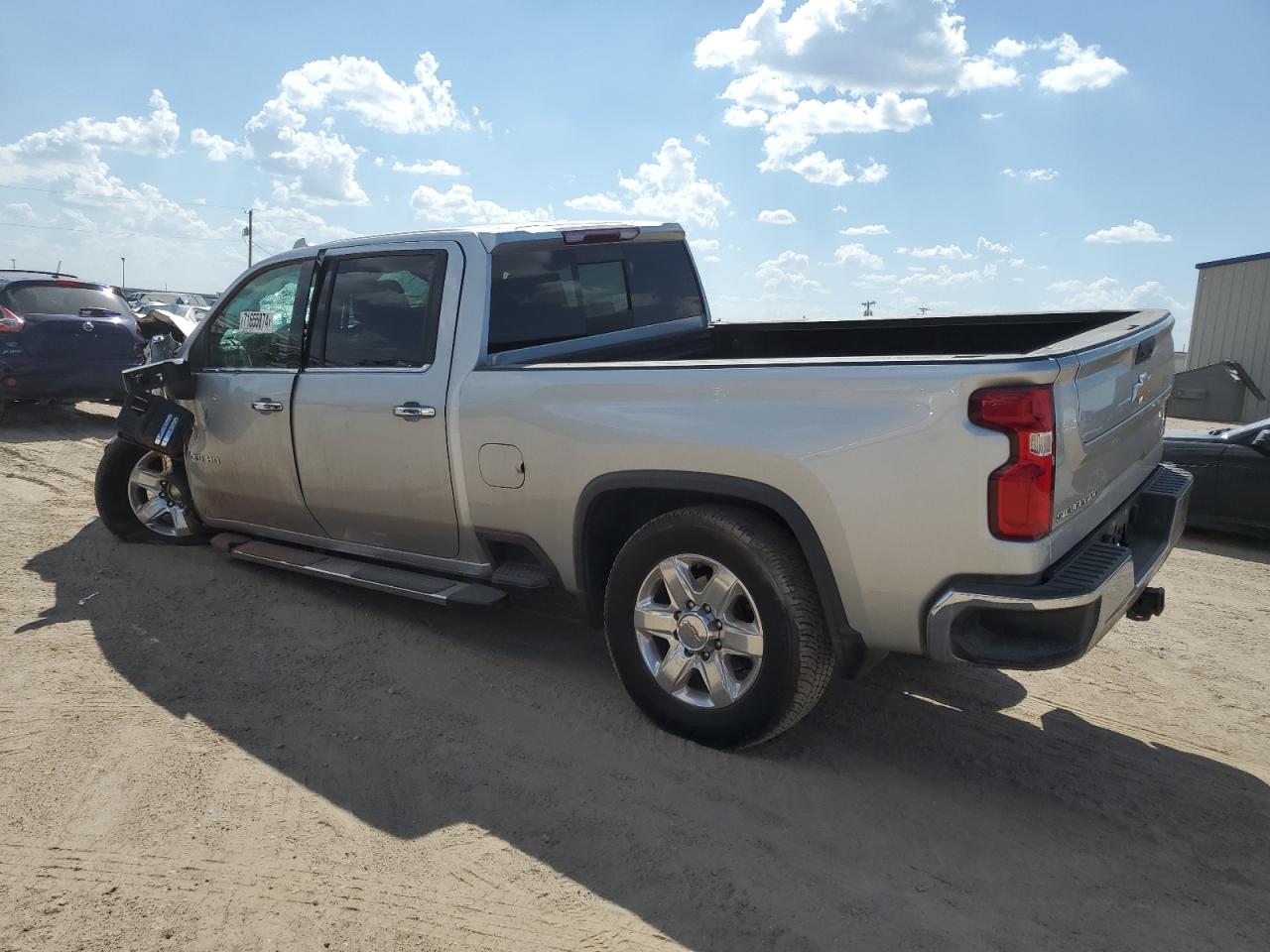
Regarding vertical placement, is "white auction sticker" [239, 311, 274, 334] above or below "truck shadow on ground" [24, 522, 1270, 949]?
above

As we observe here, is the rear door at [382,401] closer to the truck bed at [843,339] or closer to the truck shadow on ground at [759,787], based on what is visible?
the truck bed at [843,339]

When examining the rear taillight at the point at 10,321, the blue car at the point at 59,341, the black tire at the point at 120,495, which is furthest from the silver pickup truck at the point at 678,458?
the rear taillight at the point at 10,321

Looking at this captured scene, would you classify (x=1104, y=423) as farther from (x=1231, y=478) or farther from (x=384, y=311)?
(x=1231, y=478)

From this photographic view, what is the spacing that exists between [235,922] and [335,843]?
0.42 meters

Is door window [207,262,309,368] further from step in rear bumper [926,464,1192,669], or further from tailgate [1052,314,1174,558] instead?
tailgate [1052,314,1174,558]

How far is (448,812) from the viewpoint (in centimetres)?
321

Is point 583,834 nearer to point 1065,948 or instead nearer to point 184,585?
point 1065,948

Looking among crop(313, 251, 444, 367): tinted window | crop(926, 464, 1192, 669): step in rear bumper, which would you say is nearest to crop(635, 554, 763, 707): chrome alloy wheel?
crop(926, 464, 1192, 669): step in rear bumper

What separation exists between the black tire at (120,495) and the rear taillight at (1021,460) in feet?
16.7

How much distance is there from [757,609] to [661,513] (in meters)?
0.74

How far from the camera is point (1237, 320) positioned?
17.9 meters

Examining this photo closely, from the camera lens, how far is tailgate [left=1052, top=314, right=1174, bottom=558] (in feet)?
9.42

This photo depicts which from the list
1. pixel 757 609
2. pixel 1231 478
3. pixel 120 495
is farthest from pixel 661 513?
pixel 1231 478

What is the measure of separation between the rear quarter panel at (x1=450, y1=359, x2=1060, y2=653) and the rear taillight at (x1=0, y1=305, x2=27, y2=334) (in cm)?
874
